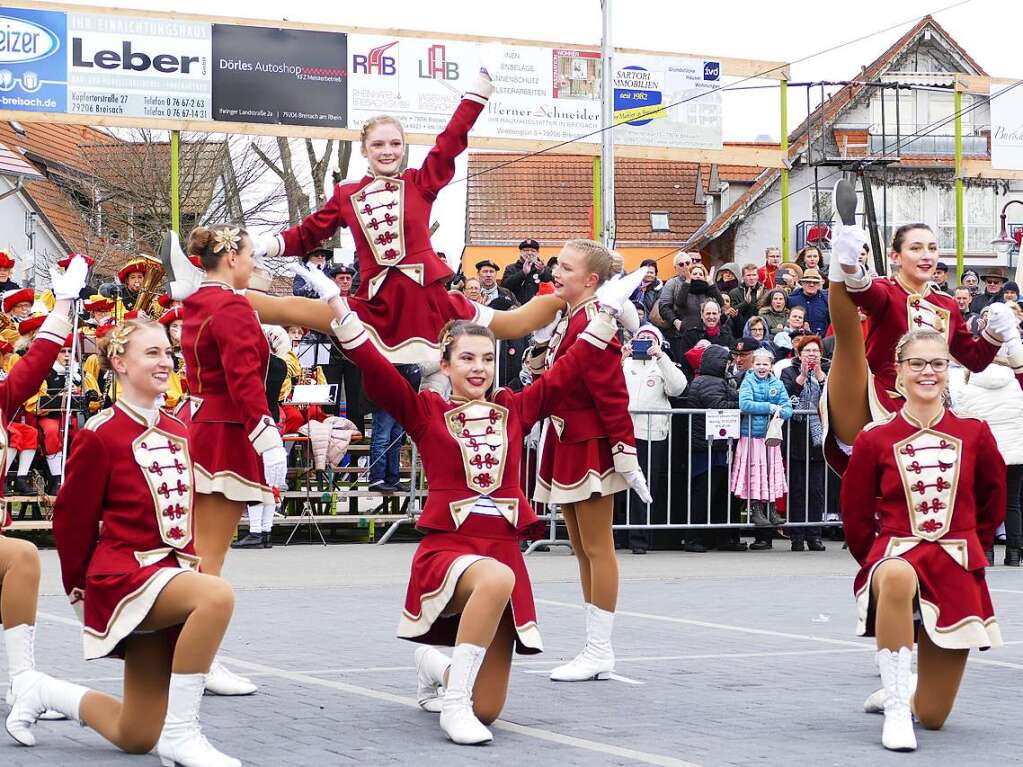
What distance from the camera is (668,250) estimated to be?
153 ft

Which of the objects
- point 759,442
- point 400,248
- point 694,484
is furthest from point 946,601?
point 694,484

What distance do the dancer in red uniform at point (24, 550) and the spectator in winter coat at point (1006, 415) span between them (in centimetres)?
923

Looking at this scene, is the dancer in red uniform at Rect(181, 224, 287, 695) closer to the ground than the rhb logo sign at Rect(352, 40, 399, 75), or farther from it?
closer to the ground

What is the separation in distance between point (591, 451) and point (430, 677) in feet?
5.41

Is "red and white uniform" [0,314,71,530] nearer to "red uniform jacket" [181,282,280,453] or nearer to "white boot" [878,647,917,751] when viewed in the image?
"red uniform jacket" [181,282,280,453]

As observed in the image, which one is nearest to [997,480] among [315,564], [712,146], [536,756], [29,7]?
[536,756]

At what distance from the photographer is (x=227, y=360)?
695 centimetres

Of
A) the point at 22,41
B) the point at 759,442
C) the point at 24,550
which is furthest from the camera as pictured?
the point at 22,41

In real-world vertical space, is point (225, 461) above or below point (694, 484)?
above

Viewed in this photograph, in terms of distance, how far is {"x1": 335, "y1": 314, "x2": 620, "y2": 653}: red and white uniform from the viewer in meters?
6.18

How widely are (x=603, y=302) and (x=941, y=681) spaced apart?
1.97m

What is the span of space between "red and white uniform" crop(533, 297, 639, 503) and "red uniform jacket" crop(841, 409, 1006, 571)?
5.00 ft

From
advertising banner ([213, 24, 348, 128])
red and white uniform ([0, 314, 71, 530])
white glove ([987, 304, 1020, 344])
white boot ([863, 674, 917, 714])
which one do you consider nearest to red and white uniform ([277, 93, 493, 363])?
red and white uniform ([0, 314, 71, 530])

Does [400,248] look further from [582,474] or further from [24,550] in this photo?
[24,550]
